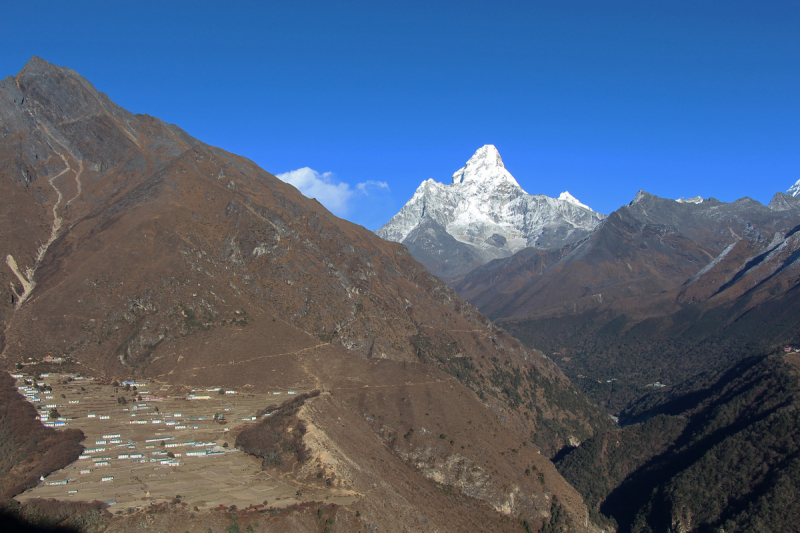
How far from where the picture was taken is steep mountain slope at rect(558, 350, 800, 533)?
130 metres

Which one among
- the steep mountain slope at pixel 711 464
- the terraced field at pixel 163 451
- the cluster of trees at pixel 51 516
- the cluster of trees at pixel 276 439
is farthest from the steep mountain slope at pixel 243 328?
the cluster of trees at pixel 51 516

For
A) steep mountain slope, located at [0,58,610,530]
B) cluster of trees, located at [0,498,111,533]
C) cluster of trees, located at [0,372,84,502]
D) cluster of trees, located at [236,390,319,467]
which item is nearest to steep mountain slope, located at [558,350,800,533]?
steep mountain slope, located at [0,58,610,530]

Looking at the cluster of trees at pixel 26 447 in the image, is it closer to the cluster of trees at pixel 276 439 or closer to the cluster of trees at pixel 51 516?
the cluster of trees at pixel 51 516

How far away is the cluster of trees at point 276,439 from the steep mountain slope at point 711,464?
93.3 m

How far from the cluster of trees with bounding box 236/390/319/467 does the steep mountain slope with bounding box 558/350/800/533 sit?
93314mm

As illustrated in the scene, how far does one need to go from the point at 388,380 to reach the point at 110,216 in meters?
113

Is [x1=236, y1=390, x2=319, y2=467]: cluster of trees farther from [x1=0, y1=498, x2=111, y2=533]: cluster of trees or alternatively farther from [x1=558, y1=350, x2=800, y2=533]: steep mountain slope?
[x1=558, y1=350, x2=800, y2=533]: steep mountain slope

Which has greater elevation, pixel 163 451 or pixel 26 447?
pixel 26 447

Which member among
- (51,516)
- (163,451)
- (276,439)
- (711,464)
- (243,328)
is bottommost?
(711,464)

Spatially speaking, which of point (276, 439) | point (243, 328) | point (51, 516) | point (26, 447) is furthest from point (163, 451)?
point (243, 328)

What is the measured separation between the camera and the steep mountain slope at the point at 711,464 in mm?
129750

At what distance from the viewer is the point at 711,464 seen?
14738 cm

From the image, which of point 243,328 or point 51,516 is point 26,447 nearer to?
point 51,516

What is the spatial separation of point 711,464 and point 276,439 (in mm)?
114515
